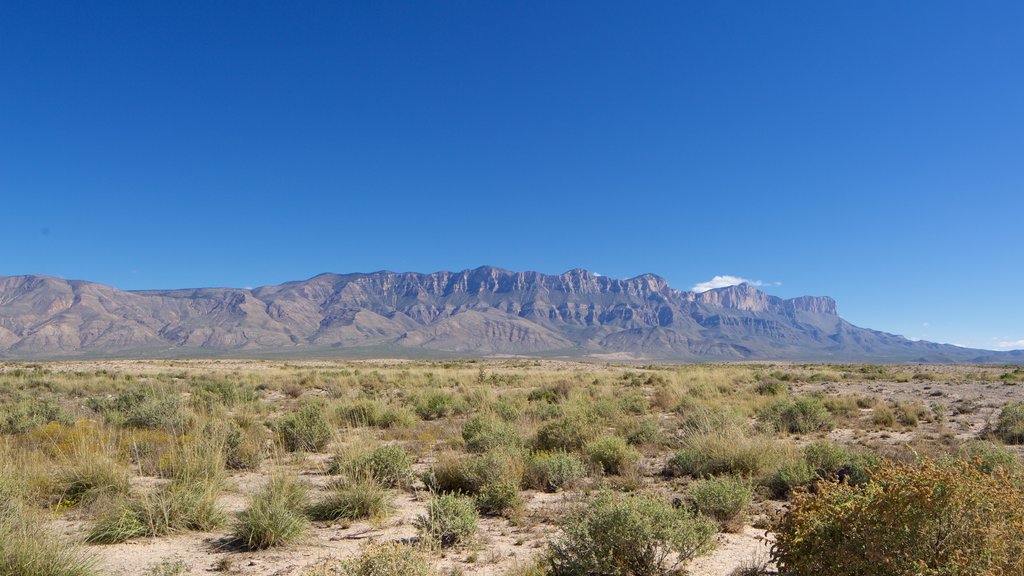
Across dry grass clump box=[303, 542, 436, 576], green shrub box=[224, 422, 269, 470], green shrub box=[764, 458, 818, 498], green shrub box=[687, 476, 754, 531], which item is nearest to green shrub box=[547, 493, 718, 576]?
dry grass clump box=[303, 542, 436, 576]

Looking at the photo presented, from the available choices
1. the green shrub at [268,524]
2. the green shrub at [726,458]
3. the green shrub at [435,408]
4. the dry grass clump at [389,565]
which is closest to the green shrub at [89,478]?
the green shrub at [268,524]

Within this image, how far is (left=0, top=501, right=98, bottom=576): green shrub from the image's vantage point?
14.0 feet

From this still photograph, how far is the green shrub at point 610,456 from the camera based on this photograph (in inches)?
357

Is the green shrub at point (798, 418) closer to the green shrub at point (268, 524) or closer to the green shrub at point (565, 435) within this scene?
the green shrub at point (565, 435)

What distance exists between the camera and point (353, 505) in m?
6.85

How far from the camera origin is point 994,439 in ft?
40.3

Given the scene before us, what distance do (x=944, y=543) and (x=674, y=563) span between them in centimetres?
247

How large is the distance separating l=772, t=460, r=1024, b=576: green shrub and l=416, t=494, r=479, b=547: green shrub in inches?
137

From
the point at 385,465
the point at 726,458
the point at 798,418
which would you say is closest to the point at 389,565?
the point at 385,465

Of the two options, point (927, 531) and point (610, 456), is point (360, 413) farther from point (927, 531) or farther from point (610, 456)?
point (927, 531)

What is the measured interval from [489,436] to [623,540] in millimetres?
6011

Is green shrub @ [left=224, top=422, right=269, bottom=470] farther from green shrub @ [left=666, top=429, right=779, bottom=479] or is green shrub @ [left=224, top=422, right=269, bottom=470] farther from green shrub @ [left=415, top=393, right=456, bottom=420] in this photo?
green shrub @ [left=666, top=429, right=779, bottom=479]

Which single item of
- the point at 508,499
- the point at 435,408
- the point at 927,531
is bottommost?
the point at 435,408

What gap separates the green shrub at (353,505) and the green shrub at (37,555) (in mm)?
2542
